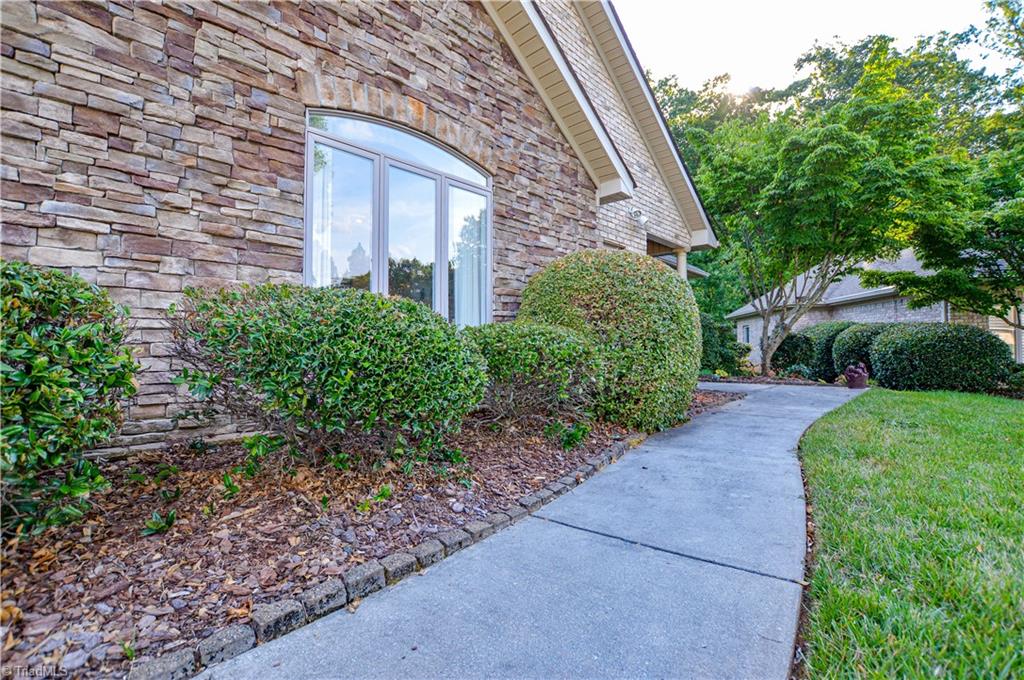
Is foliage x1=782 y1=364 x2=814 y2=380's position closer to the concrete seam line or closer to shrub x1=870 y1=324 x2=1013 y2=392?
shrub x1=870 y1=324 x2=1013 y2=392

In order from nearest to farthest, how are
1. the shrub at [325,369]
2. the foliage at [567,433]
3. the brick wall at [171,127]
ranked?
1. the shrub at [325,369]
2. the brick wall at [171,127]
3. the foliage at [567,433]

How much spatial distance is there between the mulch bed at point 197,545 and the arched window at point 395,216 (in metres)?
2.03

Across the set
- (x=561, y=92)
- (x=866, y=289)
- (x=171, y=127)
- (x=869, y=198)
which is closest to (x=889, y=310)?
(x=866, y=289)

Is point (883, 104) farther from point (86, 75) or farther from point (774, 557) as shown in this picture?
point (86, 75)

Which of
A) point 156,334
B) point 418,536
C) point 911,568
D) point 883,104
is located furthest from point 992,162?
point 156,334

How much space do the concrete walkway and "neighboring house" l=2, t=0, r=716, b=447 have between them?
247 cm

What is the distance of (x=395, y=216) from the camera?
15.7 feet

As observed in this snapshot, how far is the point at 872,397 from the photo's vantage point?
728 cm

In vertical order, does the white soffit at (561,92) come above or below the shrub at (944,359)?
above

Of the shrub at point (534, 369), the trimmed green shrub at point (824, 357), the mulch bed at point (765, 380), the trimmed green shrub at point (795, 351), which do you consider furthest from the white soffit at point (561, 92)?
the trimmed green shrub at point (824, 357)

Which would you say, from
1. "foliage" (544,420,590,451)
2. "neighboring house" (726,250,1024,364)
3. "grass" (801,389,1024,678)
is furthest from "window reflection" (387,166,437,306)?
"neighboring house" (726,250,1024,364)

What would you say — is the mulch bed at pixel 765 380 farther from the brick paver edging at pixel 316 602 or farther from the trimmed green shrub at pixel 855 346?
the brick paver edging at pixel 316 602

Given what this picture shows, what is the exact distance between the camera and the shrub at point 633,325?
188 inches

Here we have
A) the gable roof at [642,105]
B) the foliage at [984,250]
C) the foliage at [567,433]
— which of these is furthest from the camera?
the gable roof at [642,105]
